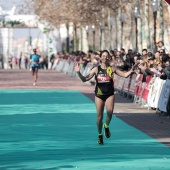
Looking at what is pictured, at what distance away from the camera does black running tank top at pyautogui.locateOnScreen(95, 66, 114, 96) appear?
18.5m

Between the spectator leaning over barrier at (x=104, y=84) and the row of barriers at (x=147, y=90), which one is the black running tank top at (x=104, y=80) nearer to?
the spectator leaning over barrier at (x=104, y=84)

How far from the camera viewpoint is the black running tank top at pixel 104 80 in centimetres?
1845

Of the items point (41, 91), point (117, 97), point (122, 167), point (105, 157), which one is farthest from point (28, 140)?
point (41, 91)

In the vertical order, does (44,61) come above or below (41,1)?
below

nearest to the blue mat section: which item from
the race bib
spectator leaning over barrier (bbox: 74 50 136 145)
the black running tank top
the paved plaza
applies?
the paved plaza

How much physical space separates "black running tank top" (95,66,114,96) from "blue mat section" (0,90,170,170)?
3.41 ft

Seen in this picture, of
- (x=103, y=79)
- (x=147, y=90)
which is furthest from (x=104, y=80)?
(x=147, y=90)

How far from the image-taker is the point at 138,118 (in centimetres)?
2547

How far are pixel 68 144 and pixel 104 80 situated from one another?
1560 mm

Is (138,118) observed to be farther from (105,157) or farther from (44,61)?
(44,61)

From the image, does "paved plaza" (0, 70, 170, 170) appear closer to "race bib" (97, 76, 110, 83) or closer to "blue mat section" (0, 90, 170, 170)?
"blue mat section" (0, 90, 170, 170)

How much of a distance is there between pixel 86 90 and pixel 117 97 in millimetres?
6105

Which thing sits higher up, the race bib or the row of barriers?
the race bib

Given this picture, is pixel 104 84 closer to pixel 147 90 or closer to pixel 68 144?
pixel 68 144
